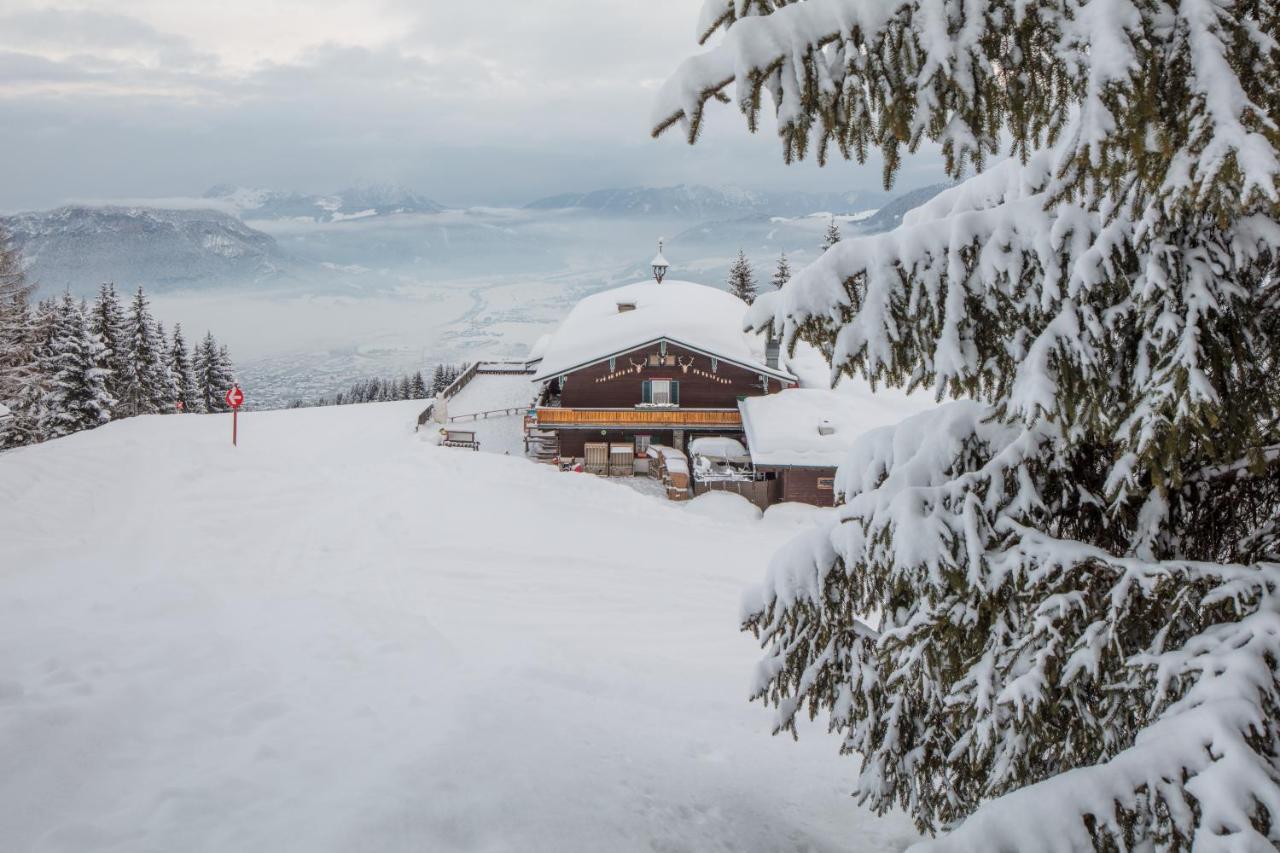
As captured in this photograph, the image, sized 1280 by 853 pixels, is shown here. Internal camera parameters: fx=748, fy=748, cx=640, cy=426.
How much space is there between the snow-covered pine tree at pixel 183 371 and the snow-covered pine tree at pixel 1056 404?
60.1 metres

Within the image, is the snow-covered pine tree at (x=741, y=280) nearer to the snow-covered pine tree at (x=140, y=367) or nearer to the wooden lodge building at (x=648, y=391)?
the wooden lodge building at (x=648, y=391)

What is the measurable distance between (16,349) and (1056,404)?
4293cm

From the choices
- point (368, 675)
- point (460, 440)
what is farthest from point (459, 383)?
point (368, 675)

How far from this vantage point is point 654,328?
109 feet

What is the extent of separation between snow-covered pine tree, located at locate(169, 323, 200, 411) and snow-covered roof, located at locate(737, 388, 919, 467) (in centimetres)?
4445

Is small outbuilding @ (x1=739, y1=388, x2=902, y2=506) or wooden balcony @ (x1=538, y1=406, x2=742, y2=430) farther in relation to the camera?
wooden balcony @ (x1=538, y1=406, x2=742, y2=430)

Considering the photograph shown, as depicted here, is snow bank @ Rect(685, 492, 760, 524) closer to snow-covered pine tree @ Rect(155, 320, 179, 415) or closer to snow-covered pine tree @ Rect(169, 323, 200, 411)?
snow-covered pine tree @ Rect(155, 320, 179, 415)

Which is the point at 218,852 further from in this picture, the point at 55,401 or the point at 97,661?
the point at 55,401

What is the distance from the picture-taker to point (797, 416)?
2883 cm

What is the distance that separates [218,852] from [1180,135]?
6.78 metres

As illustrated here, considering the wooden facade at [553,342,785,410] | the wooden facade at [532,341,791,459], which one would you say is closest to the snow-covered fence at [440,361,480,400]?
the wooden facade at [532,341,791,459]

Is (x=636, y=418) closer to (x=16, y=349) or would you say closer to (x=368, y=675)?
A: (x=368, y=675)

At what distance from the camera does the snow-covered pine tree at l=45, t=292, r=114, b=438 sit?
138 ft

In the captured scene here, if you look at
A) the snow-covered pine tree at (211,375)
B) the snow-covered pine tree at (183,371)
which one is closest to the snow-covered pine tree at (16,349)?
the snow-covered pine tree at (183,371)
